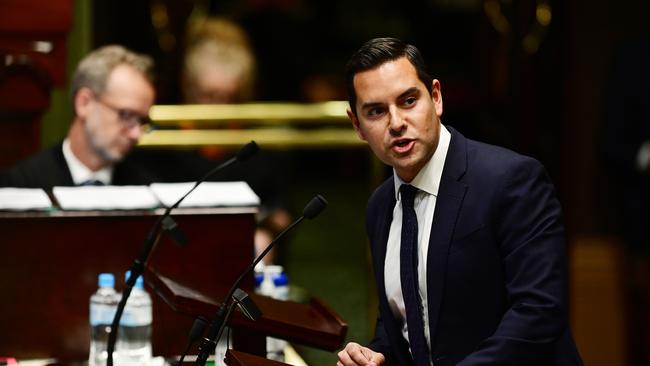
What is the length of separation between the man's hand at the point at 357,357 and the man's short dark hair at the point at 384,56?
2.15 ft

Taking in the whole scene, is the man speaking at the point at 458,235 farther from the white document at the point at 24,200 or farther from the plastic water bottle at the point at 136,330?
the white document at the point at 24,200

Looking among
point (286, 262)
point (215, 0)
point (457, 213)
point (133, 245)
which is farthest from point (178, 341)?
point (215, 0)

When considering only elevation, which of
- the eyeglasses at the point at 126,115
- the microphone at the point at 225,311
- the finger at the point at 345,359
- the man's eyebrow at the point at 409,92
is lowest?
the finger at the point at 345,359

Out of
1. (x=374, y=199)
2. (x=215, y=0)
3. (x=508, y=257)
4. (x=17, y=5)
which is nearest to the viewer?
(x=508, y=257)

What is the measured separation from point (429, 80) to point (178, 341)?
1276 millimetres

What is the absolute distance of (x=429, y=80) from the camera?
116 inches

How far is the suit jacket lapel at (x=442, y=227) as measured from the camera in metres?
2.91

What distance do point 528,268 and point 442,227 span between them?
26 cm

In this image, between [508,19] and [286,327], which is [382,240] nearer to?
[286,327]

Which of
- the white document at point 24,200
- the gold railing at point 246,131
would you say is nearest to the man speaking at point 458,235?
the white document at point 24,200

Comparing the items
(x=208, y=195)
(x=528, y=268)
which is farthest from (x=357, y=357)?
(x=208, y=195)

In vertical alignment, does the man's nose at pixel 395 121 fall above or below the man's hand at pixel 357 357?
above

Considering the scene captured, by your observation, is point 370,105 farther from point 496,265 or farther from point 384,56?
point 496,265

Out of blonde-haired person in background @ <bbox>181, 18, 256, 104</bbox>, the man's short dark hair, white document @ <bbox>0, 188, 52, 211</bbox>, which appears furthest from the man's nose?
blonde-haired person in background @ <bbox>181, 18, 256, 104</bbox>
